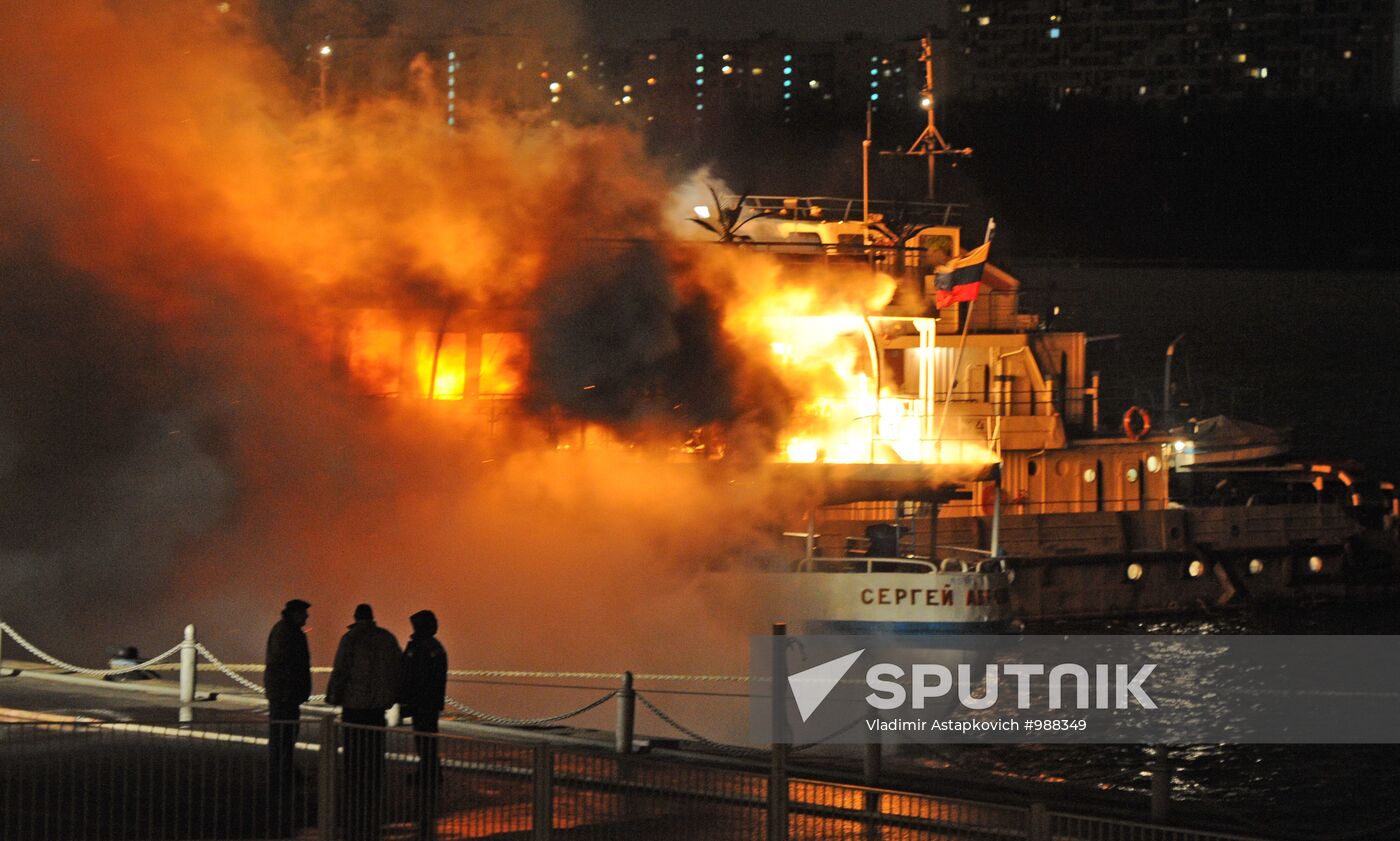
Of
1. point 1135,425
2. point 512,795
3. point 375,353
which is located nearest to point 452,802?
point 512,795

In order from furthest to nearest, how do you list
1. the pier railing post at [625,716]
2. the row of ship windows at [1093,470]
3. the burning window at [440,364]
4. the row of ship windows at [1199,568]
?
1. the row of ship windows at [1199,568]
2. the row of ship windows at [1093,470]
3. the burning window at [440,364]
4. the pier railing post at [625,716]

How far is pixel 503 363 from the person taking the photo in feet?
91.9

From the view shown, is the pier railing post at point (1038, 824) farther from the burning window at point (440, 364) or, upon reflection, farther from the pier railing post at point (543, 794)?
the burning window at point (440, 364)

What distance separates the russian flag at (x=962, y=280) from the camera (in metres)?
28.2

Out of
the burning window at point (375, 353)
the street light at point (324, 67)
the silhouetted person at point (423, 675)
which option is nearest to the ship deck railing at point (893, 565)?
the burning window at point (375, 353)

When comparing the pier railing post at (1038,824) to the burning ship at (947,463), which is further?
the burning ship at (947,463)

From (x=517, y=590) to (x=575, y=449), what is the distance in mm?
2625

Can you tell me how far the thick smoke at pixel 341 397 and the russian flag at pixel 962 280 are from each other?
11.5 feet

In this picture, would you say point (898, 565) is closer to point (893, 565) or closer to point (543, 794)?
point (893, 565)

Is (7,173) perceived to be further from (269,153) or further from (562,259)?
(562,259)

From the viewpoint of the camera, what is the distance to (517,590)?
26.5m

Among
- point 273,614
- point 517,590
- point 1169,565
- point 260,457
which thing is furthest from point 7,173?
point 1169,565

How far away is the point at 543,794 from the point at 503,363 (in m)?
18.8

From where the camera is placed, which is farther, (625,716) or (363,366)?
(363,366)
